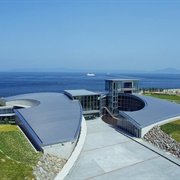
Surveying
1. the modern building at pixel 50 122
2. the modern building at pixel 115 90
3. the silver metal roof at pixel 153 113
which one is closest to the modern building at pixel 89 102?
the modern building at pixel 50 122

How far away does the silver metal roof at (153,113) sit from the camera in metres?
25.3

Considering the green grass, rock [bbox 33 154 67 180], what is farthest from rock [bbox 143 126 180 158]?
rock [bbox 33 154 67 180]

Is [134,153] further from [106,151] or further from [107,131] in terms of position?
[107,131]

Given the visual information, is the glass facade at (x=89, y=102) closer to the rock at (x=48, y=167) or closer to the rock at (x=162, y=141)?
the rock at (x=162, y=141)

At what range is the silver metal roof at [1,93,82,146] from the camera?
19.5 metres

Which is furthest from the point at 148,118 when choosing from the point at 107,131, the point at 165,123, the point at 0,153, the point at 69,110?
the point at 0,153

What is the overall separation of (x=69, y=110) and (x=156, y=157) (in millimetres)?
12838

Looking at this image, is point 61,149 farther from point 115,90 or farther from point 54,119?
point 115,90

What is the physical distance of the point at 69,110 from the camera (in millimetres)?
27984

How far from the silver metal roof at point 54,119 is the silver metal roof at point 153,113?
23.3 ft

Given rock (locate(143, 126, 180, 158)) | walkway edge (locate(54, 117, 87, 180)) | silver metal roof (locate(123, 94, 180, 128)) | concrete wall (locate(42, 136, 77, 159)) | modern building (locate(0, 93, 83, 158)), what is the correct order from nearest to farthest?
walkway edge (locate(54, 117, 87, 180))
concrete wall (locate(42, 136, 77, 159))
modern building (locate(0, 93, 83, 158))
rock (locate(143, 126, 180, 158))
silver metal roof (locate(123, 94, 180, 128))

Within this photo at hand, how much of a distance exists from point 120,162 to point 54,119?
9.36m

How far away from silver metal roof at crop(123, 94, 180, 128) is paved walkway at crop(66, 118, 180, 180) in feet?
10.1

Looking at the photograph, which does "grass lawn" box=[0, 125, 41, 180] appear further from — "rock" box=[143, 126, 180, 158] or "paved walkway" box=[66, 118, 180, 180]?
"rock" box=[143, 126, 180, 158]
